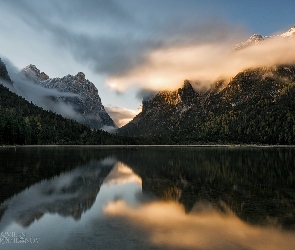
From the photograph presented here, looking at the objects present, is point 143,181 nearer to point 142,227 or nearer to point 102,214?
point 102,214

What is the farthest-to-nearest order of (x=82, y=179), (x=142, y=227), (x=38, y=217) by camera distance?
(x=82, y=179) → (x=38, y=217) → (x=142, y=227)

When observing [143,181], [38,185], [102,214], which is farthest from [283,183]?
[38,185]

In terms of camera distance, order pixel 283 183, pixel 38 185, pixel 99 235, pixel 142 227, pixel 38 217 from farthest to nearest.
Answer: pixel 283 183 → pixel 38 185 → pixel 38 217 → pixel 142 227 → pixel 99 235

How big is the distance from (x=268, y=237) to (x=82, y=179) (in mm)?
31271

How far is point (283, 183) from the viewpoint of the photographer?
143 feet

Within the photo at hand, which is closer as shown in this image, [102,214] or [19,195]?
[102,214]

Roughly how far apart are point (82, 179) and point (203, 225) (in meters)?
27.1

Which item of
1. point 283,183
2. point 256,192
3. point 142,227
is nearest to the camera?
point 142,227

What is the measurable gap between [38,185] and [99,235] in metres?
22.5

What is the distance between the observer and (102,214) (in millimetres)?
25766

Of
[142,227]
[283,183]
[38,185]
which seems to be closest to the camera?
[142,227]

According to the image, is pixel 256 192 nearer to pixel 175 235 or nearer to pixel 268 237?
pixel 268 237

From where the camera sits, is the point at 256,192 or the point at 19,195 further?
the point at 256,192

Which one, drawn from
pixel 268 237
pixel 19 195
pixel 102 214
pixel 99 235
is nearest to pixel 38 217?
pixel 102 214
